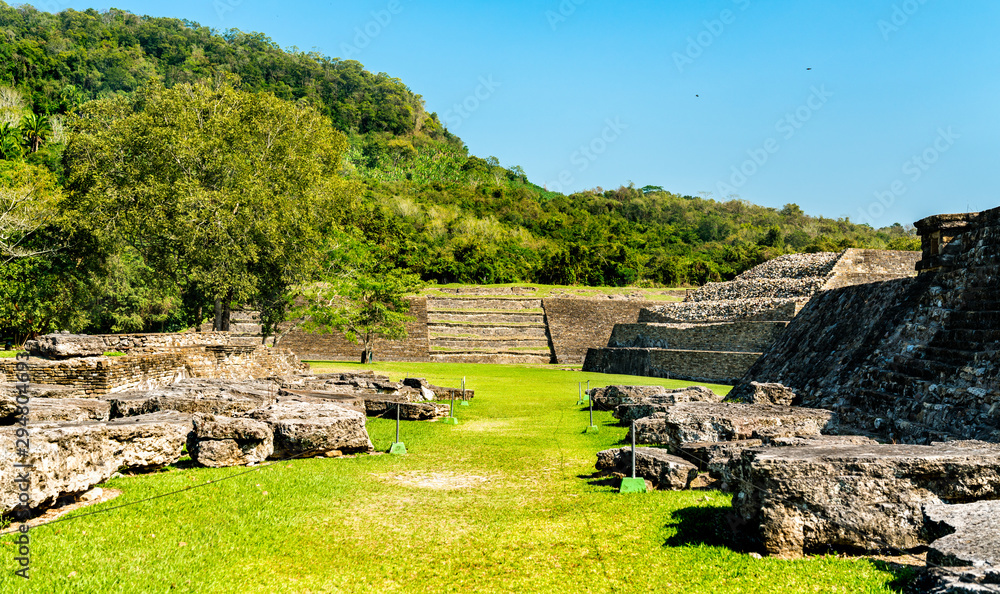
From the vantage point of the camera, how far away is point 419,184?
86.2m

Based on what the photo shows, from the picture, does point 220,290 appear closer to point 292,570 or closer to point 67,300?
point 67,300

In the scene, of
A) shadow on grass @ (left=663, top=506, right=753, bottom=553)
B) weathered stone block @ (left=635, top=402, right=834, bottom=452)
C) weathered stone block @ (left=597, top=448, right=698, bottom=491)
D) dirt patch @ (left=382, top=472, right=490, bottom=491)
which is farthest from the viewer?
weathered stone block @ (left=635, top=402, right=834, bottom=452)

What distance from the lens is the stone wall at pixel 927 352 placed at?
7168 mm

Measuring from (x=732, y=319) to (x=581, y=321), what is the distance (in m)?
12.4

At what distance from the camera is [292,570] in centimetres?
390

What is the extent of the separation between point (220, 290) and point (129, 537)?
16197 millimetres

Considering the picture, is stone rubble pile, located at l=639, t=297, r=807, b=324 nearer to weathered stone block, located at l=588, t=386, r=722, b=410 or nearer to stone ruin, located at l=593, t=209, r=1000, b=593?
stone ruin, located at l=593, t=209, r=1000, b=593

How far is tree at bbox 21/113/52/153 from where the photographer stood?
5241 cm

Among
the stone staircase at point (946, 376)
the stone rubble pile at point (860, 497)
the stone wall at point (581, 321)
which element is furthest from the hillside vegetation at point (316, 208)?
the stone rubble pile at point (860, 497)

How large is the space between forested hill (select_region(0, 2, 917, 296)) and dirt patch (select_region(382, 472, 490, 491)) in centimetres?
2062

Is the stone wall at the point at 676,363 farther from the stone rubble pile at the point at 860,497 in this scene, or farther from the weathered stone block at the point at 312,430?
the stone rubble pile at the point at 860,497

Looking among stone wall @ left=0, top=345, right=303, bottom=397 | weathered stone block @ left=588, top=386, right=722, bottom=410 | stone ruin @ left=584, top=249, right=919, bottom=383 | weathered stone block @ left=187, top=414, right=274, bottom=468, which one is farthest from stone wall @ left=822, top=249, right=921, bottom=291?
weathered stone block @ left=187, top=414, right=274, bottom=468

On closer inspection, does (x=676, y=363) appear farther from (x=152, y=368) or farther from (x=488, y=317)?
(x=152, y=368)

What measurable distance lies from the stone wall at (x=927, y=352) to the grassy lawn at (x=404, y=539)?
12.0 ft
